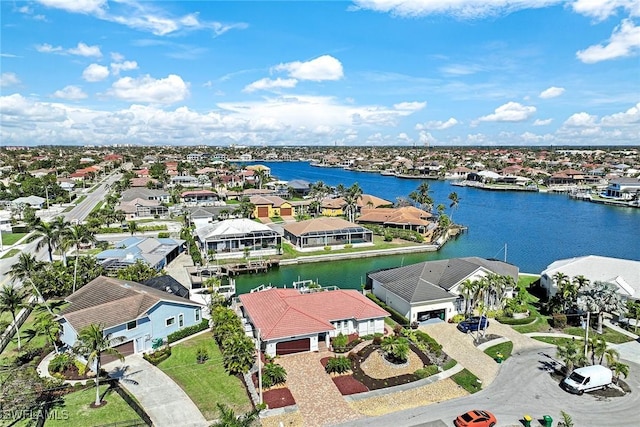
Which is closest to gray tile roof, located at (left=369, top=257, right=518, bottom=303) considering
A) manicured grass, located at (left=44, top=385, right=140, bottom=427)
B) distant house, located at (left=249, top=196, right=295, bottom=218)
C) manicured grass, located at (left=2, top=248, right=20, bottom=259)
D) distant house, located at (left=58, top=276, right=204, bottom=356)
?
distant house, located at (left=58, top=276, right=204, bottom=356)

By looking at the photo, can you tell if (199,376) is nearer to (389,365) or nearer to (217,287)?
(389,365)

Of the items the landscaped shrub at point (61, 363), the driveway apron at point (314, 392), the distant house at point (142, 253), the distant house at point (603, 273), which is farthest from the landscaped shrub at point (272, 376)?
the distant house at point (603, 273)

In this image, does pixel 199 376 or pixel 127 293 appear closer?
pixel 199 376

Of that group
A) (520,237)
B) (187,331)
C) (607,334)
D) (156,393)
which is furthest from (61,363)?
(520,237)

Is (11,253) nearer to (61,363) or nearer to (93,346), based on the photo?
(61,363)

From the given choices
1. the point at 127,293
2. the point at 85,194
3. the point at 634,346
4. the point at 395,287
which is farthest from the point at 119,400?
the point at 85,194

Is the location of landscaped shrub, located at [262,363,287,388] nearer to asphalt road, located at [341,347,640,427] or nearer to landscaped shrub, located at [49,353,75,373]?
asphalt road, located at [341,347,640,427]

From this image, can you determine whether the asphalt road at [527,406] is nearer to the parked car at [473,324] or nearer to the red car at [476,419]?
the red car at [476,419]
